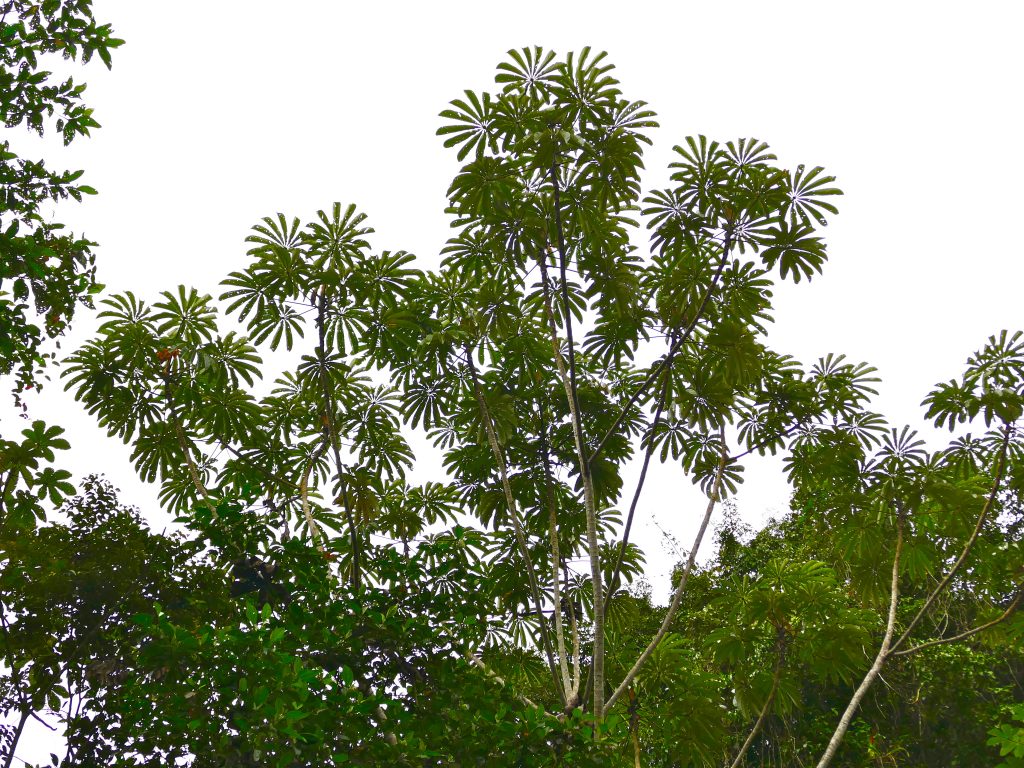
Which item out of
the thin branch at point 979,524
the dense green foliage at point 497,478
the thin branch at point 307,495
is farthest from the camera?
the thin branch at point 307,495

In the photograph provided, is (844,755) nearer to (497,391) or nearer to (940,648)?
(940,648)

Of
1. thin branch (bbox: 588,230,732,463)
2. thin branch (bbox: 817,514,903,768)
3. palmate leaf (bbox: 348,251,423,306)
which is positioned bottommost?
thin branch (bbox: 817,514,903,768)

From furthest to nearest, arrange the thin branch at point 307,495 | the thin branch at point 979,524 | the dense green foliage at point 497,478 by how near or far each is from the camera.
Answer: the thin branch at point 307,495 → the thin branch at point 979,524 → the dense green foliage at point 497,478

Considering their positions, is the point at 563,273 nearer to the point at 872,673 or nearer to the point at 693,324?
the point at 693,324

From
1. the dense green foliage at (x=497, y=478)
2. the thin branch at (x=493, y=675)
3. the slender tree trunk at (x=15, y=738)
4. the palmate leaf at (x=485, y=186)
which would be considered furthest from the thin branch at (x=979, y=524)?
the slender tree trunk at (x=15, y=738)

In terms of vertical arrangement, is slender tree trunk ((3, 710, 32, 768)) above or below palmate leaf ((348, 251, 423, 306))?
below

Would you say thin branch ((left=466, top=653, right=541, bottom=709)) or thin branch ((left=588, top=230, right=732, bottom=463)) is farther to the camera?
thin branch ((left=588, top=230, right=732, bottom=463))

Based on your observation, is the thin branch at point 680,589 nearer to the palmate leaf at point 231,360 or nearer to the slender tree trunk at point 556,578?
the slender tree trunk at point 556,578

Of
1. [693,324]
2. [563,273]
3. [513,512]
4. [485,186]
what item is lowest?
[513,512]

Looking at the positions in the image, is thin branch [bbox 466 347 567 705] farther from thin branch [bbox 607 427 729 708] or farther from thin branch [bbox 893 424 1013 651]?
thin branch [bbox 893 424 1013 651]

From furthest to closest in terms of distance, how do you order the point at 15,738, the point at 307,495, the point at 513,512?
the point at 307,495
the point at 513,512
the point at 15,738

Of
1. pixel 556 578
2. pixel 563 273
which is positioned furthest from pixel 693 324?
pixel 556 578

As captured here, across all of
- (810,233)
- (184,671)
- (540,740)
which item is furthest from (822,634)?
(184,671)

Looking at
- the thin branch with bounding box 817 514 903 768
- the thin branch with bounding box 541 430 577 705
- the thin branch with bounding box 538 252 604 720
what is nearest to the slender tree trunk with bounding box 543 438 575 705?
the thin branch with bounding box 541 430 577 705
